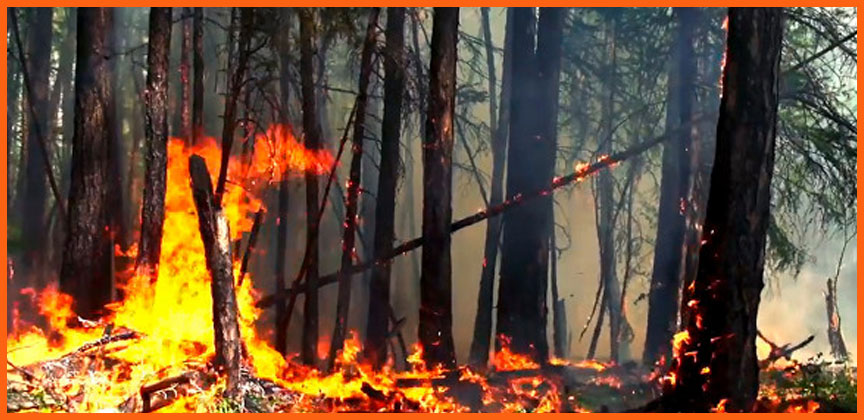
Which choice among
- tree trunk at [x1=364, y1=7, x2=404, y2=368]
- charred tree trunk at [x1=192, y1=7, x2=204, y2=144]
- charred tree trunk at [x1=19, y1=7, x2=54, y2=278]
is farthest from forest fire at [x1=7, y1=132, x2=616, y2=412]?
charred tree trunk at [x1=19, y1=7, x2=54, y2=278]

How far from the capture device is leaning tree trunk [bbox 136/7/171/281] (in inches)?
465

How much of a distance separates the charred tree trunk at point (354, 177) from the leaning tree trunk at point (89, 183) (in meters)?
4.06

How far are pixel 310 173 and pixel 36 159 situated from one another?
10.7 metres

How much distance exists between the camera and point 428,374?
11.9 meters

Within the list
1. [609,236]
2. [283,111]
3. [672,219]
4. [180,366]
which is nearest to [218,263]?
[180,366]

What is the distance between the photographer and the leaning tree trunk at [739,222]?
29.0 ft

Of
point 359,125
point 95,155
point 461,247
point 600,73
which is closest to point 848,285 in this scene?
point 461,247

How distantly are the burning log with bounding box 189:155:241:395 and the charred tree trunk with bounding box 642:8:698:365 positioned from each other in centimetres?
933

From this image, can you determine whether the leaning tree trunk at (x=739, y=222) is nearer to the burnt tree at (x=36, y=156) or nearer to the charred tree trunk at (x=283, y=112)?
the charred tree trunk at (x=283, y=112)

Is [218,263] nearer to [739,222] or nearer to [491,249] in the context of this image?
[739,222]

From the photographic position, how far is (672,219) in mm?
16031

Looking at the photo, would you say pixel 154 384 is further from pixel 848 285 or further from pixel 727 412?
pixel 848 285

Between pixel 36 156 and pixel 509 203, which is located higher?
pixel 36 156

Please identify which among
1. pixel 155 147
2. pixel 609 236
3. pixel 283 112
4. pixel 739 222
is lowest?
pixel 609 236
